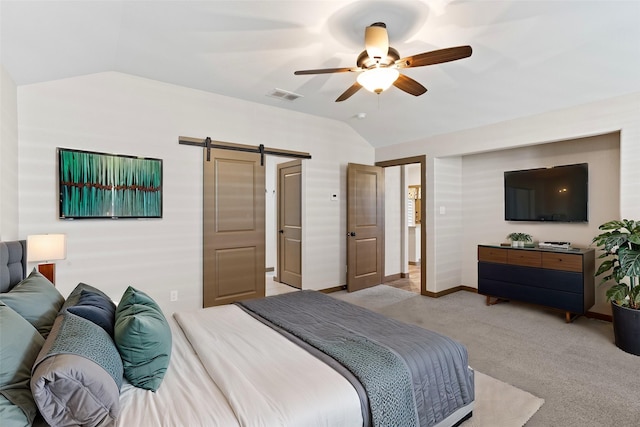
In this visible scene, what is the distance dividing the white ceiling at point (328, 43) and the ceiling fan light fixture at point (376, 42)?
242mm

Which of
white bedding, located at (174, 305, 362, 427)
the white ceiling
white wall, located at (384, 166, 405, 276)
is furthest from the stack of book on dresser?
white bedding, located at (174, 305, 362, 427)

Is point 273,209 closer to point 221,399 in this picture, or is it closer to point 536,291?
point 536,291

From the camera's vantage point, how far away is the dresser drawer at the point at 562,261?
3.57 metres

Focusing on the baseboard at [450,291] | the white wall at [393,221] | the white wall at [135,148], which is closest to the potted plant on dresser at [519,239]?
the baseboard at [450,291]

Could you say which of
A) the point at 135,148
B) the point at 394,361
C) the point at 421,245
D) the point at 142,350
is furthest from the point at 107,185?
the point at 421,245

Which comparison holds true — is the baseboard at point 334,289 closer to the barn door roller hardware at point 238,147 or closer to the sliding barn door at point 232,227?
the sliding barn door at point 232,227

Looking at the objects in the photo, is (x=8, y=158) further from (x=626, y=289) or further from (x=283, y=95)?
(x=626, y=289)

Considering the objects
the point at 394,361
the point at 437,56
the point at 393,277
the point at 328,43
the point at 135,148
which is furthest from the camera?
the point at 393,277

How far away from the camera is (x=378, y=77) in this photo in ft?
7.71

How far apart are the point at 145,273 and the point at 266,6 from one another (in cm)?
292

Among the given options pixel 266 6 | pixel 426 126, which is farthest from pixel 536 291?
pixel 266 6

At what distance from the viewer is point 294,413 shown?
1.26 meters

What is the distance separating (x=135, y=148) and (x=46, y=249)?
1325mm

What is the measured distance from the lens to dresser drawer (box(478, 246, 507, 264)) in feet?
13.9
